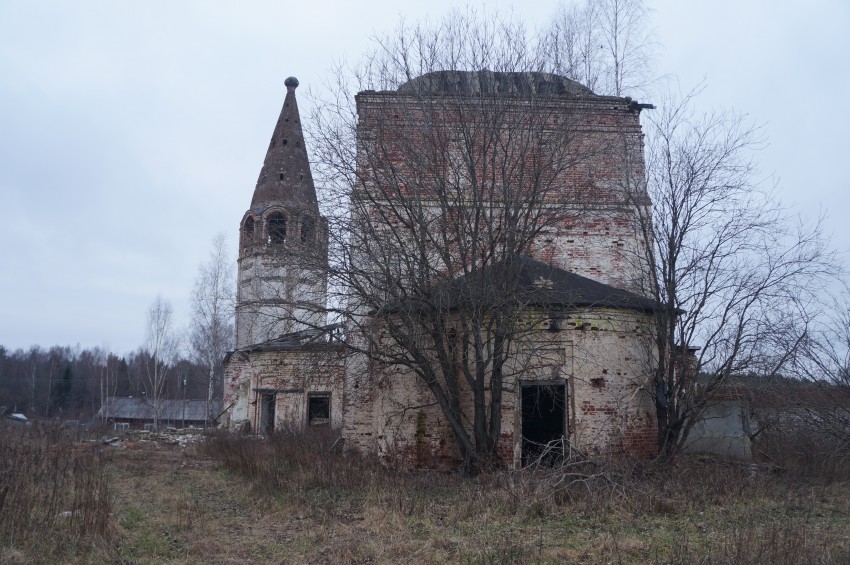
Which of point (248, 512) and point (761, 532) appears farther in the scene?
point (248, 512)

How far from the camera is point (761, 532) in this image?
23.1 ft

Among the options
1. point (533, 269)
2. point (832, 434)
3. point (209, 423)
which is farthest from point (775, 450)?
point (209, 423)

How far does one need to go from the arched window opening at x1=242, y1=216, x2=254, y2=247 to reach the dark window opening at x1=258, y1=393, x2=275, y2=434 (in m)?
6.60

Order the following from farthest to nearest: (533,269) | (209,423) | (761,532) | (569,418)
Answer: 1. (209,423)
2. (533,269)
3. (569,418)
4. (761,532)

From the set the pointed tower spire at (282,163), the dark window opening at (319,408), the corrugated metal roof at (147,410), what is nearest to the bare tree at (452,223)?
the dark window opening at (319,408)

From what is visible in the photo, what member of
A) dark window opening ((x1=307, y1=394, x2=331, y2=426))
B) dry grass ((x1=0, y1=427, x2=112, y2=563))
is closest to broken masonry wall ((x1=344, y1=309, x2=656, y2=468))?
dry grass ((x1=0, y1=427, x2=112, y2=563))

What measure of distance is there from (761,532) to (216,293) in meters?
27.2

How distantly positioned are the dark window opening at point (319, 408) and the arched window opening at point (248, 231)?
24.0ft

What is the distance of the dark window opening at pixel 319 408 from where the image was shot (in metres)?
20.6

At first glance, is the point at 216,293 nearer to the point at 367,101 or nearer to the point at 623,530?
the point at 367,101

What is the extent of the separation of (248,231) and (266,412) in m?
7.66

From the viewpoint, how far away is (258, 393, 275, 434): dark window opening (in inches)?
827

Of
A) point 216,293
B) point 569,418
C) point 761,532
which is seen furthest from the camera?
point 216,293

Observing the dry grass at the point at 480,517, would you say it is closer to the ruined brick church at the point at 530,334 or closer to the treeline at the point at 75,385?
the ruined brick church at the point at 530,334
